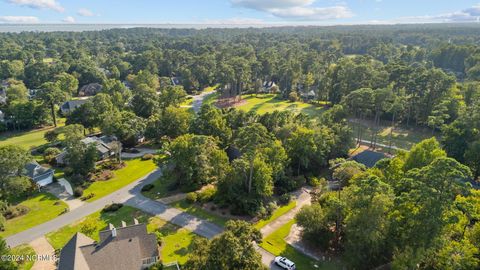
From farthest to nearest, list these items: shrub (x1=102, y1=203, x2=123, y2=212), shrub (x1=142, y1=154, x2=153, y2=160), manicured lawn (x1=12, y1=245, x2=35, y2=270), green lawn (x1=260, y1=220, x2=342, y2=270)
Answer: shrub (x1=142, y1=154, x2=153, y2=160) → shrub (x1=102, y1=203, x2=123, y2=212) → green lawn (x1=260, y1=220, x2=342, y2=270) → manicured lawn (x1=12, y1=245, x2=35, y2=270)

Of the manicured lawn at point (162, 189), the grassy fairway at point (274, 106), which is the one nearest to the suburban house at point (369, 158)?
the manicured lawn at point (162, 189)

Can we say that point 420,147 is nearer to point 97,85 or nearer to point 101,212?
point 101,212

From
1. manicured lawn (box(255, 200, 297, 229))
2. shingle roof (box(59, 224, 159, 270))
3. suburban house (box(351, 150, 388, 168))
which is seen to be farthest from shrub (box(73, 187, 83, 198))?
suburban house (box(351, 150, 388, 168))

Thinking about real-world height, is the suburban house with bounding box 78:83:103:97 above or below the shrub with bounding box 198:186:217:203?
above

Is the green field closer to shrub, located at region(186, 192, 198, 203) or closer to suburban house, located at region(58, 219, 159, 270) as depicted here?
shrub, located at region(186, 192, 198, 203)

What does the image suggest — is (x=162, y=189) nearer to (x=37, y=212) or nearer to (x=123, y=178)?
(x=123, y=178)

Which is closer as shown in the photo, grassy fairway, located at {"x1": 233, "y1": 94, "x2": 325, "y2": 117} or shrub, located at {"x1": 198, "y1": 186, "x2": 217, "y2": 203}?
shrub, located at {"x1": 198, "y1": 186, "x2": 217, "y2": 203}

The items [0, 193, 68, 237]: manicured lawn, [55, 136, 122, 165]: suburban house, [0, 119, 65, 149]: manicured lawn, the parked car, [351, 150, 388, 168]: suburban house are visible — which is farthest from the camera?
[0, 119, 65, 149]: manicured lawn
